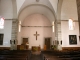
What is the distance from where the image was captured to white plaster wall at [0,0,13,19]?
44.9ft

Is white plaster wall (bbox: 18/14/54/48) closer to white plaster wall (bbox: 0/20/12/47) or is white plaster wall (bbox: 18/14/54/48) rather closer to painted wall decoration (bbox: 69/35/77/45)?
white plaster wall (bbox: 0/20/12/47)

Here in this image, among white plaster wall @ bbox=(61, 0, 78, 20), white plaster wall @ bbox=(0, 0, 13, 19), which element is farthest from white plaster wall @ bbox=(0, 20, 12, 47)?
white plaster wall @ bbox=(61, 0, 78, 20)

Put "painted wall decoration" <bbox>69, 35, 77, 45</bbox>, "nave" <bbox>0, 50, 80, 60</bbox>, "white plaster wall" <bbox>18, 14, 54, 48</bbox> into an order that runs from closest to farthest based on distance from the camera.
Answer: "nave" <bbox>0, 50, 80, 60</bbox> → "painted wall decoration" <bbox>69, 35, 77, 45</bbox> → "white plaster wall" <bbox>18, 14, 54, 48</bbox>

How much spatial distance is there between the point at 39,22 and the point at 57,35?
7075 mm

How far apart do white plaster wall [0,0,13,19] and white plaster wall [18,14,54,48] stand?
5.49 metres

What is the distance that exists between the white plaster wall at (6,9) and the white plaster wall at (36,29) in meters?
5.49

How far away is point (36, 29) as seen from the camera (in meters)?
19.7

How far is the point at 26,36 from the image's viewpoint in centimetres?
1934

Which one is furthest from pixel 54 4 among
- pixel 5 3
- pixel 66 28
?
pixel 5 3

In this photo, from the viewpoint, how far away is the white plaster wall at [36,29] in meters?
19.3

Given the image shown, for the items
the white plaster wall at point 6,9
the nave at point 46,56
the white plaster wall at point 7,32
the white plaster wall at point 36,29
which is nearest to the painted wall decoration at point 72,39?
the white plaster wall at point 36,29

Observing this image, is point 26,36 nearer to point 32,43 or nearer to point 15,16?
point 32,43

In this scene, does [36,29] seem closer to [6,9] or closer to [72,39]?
[6,9]

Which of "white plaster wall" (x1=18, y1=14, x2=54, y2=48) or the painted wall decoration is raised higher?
"white plaster wall" (x1=18, y1=14, x2=54, y2=48)
